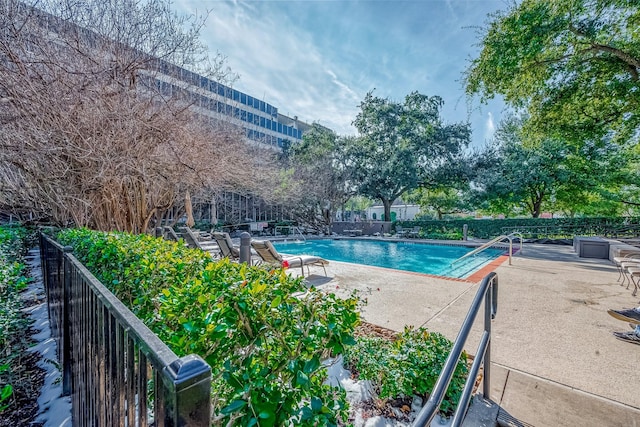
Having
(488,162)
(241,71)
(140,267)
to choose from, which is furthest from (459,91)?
(140,267)

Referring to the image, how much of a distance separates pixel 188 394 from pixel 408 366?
7.55 feet

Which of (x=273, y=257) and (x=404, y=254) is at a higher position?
(x=273, y=257)

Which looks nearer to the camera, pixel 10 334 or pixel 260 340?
pixel 260 340

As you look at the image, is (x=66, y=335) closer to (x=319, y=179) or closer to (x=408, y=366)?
(x=408, y=366)

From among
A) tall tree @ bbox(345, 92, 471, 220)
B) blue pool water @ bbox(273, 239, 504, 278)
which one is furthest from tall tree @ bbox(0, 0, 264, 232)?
tall tree @ bbox(345, 92, 471, 220)

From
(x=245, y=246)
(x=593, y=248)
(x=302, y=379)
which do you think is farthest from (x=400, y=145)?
(x=302, y=379)

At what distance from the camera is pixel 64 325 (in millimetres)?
2480

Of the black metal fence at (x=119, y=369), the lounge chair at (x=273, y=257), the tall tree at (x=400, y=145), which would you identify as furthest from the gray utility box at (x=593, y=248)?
the black metal fence at (x=119, y=369)

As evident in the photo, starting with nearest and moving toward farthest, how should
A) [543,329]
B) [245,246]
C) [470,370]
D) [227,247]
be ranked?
[470,370] < [543,329] < [245,246] < [227,247]

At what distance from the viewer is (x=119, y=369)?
3.69ft

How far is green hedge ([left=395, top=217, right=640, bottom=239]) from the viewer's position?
601 inches

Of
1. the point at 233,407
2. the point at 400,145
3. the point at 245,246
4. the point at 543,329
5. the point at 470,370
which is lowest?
the point at 543,329

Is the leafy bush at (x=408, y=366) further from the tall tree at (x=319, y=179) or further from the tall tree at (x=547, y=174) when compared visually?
the tall tree at (x=319, y=179)

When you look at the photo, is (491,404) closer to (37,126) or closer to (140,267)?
(140,267)
